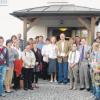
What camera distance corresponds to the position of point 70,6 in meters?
21.9

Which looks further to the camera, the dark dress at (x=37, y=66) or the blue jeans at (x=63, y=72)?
the blue jeans at (x=63, y=72)

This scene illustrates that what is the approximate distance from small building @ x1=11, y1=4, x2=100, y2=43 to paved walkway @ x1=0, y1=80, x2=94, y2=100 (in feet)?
13.9

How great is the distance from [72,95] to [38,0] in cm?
1014

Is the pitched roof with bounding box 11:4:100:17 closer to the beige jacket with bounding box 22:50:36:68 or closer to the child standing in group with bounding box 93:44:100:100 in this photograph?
the beige jacket with bounding box 22:50:36:68

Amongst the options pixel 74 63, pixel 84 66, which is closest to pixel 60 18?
pixel 74 63

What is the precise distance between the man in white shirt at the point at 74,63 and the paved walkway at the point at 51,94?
1.21 ft

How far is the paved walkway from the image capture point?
13719 mm

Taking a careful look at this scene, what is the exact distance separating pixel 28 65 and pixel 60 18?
6255 mm

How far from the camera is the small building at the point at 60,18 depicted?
1945 cm

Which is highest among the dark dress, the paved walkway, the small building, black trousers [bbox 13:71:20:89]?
the small building

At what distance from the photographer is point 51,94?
14.4 m

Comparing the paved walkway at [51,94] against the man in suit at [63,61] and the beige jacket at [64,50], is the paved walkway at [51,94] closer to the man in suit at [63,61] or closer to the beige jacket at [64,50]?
the man in suit at [63,61]

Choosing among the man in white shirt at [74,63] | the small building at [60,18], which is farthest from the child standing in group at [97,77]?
the small building at [60,18]

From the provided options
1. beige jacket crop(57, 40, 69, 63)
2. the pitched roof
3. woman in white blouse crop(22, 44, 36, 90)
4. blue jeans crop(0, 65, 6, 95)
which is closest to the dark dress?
woman in white blouse crop(22, 44, 36, 90)
